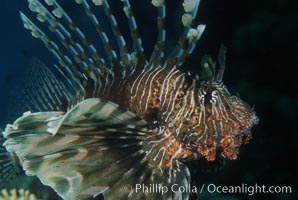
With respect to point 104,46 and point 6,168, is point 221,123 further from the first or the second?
point 6,168

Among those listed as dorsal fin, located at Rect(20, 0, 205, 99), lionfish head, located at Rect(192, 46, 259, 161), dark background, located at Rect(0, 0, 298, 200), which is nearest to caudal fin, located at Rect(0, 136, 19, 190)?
dark background, located at Rect(0, 0, 298, 200)

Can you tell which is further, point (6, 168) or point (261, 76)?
point (261, 76)

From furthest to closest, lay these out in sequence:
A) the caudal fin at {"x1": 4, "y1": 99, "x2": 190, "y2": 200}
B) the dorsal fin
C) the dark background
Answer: the dark background
the dorsal fin
the caudal fin at {"x1": 4, "y1": 99, "x2": 190, "y2": 200}

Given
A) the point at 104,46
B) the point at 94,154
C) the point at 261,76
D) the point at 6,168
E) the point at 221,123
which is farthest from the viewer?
the point at 261,76

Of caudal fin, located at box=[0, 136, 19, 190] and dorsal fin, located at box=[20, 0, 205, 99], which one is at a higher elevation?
dorsal fin, located at box=[20, 0, 205, 99]

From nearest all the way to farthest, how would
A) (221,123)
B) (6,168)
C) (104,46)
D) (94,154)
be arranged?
1. (94,154)
2. (221,123)
3. (104,46)
4. (6,168)

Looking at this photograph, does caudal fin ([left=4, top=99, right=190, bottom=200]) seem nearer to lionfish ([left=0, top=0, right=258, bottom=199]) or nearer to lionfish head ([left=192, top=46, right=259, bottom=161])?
lionfish ([left=0, top=0, right=258, bottom=199])

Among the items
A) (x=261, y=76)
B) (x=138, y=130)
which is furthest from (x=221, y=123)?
(x=261, y=76)

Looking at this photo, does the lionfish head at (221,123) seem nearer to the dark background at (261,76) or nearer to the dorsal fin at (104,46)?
the dorsal fin at (104,46)
